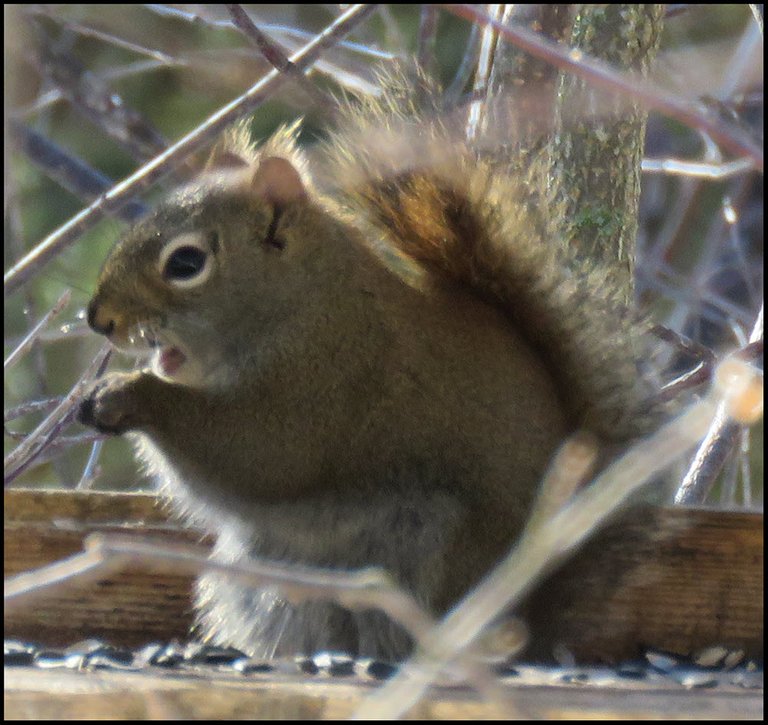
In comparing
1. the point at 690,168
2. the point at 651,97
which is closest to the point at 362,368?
the point at 651,97

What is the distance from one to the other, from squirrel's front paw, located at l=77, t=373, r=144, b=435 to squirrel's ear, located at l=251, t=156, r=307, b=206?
1.17 ft

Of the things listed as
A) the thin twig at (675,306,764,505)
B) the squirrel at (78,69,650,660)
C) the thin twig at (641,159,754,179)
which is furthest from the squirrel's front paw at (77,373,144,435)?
the thin twig at (641,159,754,179)

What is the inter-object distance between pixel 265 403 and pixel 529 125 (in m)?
0.60

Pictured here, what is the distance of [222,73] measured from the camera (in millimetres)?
3127

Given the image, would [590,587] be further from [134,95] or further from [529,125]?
[134,95]

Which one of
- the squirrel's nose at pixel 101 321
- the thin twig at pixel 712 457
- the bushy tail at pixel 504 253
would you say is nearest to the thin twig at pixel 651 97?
the bushy tail at pixel 504 253

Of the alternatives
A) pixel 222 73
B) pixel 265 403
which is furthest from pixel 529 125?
pixel 222 73

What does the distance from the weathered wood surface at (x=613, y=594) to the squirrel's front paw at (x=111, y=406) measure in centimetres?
11

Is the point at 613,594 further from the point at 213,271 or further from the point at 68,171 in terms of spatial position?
the point at 68,171

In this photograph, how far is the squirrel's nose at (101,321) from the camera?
195 cm

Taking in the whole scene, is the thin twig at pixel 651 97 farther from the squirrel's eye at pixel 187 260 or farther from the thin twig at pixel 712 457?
the thin twig at pixel 712 457

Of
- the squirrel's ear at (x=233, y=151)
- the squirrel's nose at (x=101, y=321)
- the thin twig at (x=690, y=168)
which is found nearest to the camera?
the squirrel's nose at (x=101, y=321)

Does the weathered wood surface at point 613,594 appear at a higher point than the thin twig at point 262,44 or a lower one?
lower

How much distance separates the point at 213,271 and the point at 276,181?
176 mm
